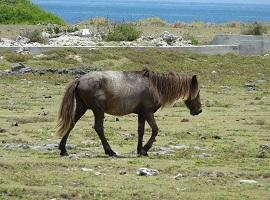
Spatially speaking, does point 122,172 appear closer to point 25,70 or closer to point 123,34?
point 25,70

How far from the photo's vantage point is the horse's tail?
55.9 feet

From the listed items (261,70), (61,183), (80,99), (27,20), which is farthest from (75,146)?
(27,20)

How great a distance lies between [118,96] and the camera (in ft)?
56.8

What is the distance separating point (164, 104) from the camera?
59.0 ft

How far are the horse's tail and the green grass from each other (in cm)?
5736

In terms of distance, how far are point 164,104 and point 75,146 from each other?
224 cm

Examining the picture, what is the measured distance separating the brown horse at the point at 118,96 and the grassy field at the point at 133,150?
0.62m

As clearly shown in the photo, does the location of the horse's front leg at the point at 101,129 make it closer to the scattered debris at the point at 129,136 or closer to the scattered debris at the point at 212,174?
the scattered debris at the point at 212,174

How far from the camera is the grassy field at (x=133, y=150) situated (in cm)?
1306

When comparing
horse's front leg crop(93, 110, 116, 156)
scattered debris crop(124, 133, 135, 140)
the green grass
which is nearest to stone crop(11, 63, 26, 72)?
scattered debris crop(124, 133, 135, 140)

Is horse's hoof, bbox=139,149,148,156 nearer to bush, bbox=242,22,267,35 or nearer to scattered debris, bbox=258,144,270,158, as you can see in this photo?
scattered debris, bbox=258,144,270,158

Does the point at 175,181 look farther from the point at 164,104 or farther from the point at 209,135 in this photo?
the point at 209,135

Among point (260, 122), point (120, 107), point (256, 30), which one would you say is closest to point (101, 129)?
point (120, 107)

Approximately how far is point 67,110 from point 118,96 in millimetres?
1096
